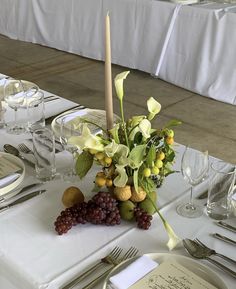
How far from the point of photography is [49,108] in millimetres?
1747

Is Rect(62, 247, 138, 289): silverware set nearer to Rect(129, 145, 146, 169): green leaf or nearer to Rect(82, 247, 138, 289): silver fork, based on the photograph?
Rect(82, 247, 138, 289): silver fork

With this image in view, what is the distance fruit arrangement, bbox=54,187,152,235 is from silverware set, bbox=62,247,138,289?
7 centimetres

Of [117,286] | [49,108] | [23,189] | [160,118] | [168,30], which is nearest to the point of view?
[117,286]

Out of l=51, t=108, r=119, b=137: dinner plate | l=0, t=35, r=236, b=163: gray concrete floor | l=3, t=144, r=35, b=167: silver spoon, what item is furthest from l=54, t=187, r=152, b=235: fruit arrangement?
l=0, t=35, r=236, b=163: gray concrete floor

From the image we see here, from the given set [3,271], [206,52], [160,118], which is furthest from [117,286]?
[206,52]

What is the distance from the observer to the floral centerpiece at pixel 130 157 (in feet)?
3.35

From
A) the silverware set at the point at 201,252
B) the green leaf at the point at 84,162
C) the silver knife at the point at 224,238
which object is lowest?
the silver knife at the point at 224,238

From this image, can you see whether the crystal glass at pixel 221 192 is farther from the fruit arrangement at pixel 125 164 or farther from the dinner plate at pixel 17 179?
the dinner plate at pixel 17 179

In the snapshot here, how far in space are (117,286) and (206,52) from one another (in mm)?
2951

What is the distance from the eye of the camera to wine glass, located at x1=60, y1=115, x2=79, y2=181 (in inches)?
51.3

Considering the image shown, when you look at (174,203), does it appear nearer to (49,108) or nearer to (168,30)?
(49,108)

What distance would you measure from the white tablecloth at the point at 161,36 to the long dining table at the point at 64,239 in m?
2.49

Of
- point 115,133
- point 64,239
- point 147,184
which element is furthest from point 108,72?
point 64,239

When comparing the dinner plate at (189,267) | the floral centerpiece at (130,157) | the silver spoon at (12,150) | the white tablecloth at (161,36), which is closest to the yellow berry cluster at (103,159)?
the floral centerpiece at (130,157)
